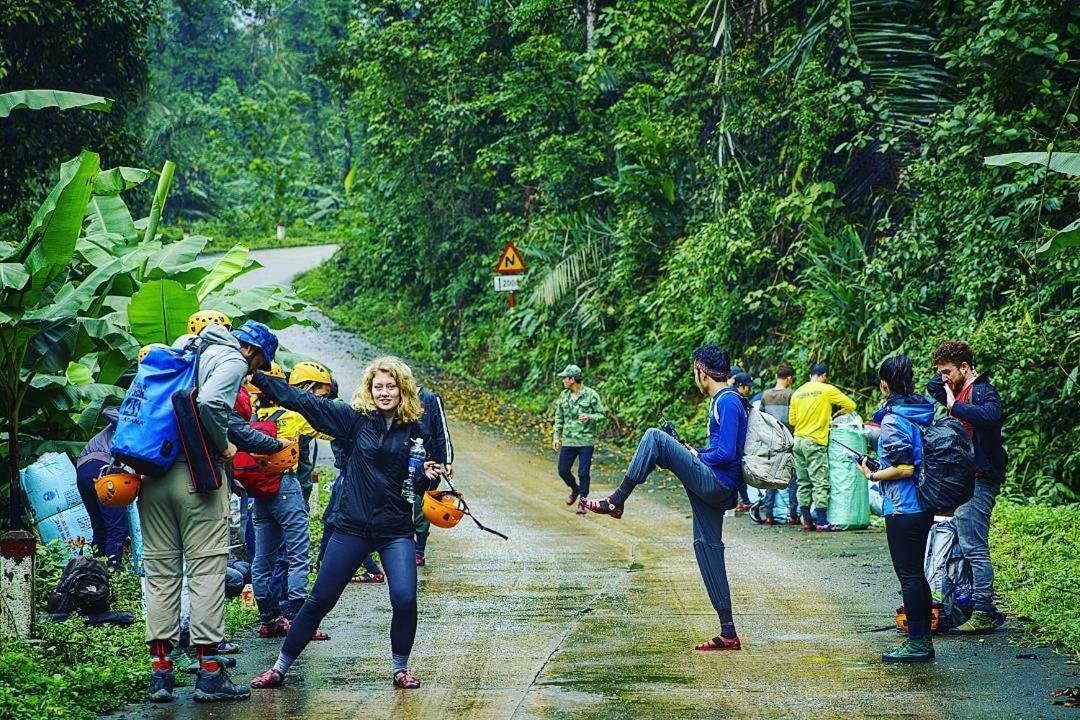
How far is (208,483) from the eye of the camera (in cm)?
700

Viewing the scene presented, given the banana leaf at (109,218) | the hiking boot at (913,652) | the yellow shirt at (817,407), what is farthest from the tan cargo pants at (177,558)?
the yellow shirt at (817,407)

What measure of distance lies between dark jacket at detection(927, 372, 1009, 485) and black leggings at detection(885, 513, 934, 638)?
76cm

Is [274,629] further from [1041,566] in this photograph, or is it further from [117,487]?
[1041,566]

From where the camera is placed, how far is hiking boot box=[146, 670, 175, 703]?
6988 millimetres

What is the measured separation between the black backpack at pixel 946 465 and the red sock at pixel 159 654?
15.4 ft

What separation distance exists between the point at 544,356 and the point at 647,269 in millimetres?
3242

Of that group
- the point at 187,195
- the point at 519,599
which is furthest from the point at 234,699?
the point at 187,195

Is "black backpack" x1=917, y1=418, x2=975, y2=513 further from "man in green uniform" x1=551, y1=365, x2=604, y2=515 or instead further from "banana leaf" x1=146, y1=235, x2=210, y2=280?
"man in green uniform" x1=551, y1=365, x2=604, y2=515

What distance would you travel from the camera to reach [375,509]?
7258 millimetres

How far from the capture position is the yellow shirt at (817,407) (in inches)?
575

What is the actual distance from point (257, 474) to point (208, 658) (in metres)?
1.72

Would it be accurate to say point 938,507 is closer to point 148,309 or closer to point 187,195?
point 148,309

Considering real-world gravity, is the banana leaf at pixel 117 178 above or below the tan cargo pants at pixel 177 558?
above

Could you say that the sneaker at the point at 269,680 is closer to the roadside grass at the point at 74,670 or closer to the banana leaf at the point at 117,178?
the roadside grass at the point at 74,670
